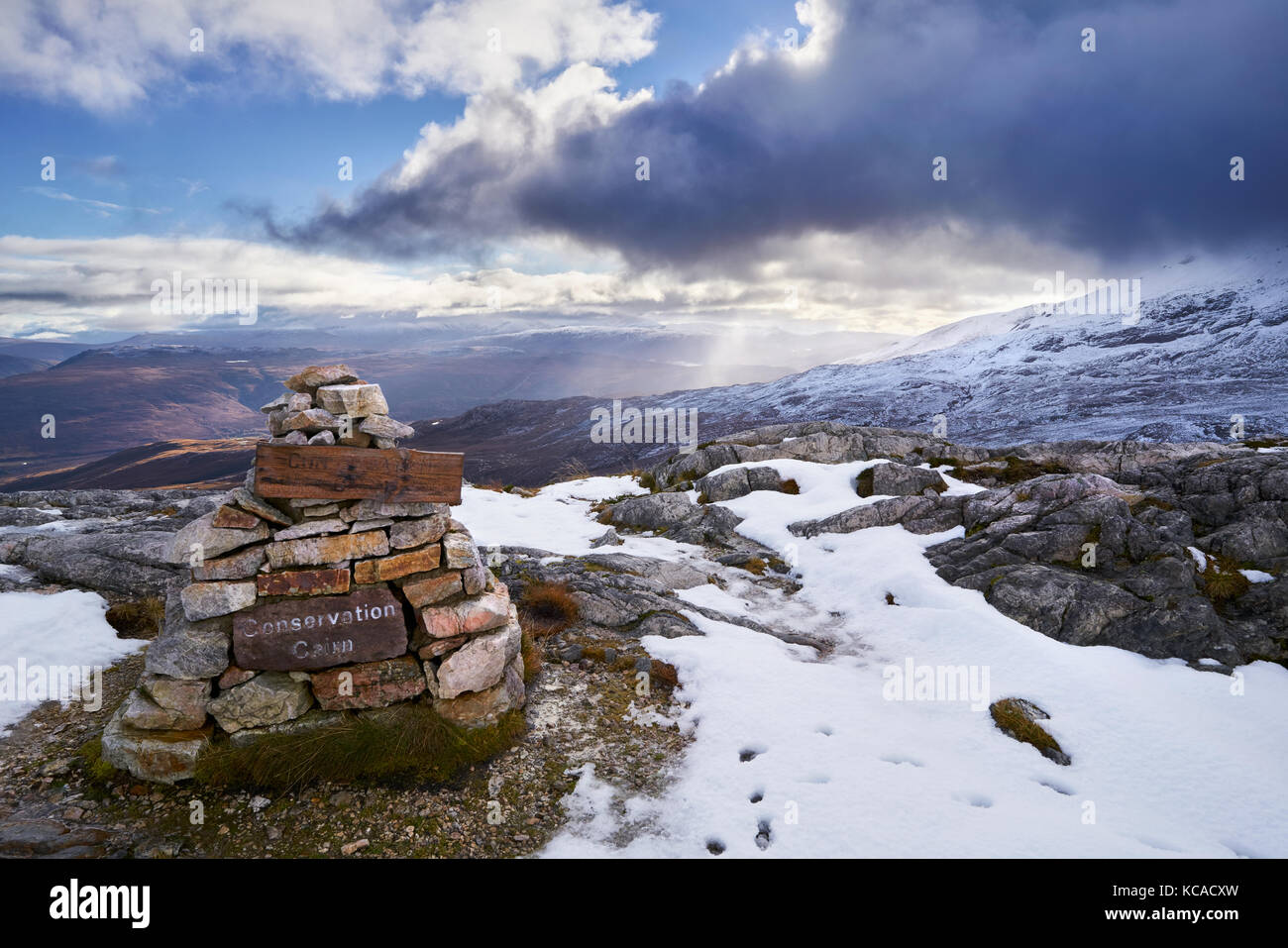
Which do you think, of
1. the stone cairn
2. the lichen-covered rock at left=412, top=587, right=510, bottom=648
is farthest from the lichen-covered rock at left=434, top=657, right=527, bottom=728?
the lichen-covered rock at left=412, top=587, right=510, bottom=648

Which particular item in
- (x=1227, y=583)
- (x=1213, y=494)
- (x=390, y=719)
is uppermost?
(x=1213, y=494)

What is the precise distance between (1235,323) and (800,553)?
8289 inches

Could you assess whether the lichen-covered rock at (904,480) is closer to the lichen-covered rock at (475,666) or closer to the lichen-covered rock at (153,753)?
the lichen-covered rock at (475,666)

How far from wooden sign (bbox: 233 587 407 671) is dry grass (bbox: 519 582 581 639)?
437 centimetres

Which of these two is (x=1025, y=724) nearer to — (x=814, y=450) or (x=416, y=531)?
(x=416, y=531)

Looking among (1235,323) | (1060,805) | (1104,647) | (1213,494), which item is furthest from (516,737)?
(1235,323)

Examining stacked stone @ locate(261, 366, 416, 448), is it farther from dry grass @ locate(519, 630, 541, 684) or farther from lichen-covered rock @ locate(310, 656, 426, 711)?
dry grass @ locate(519, 630, 541, 684)

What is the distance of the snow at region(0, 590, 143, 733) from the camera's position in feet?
32.5

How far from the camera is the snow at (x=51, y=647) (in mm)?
9914

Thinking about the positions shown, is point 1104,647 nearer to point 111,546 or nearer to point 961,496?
point 961,496

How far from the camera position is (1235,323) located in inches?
6014

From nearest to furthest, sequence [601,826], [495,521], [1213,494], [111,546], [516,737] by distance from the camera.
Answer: [601,826] < [516,737] < [111,546] < [1213,494] < [495,521]

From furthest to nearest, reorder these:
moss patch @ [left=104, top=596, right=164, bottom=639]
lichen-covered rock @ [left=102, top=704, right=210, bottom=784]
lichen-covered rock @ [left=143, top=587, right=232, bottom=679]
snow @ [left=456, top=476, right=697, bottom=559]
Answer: snow @ [left=456, top=476, right=697, bottom=559]
moss patch @ [left=104, top=596, right=164, bottom=639]
lichen-covered rock @ [left=143, top=587, right=232, bottom=679]
lichen-covered rock @ [left=102, top=704, right=210, bottom=784]
